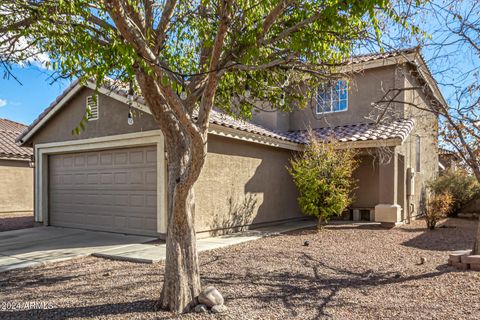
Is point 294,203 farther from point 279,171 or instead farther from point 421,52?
point 421,52

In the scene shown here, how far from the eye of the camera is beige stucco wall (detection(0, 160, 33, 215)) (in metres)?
17.7

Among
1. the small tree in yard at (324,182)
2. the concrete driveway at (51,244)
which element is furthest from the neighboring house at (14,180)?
the small tree in yard at (324,182)

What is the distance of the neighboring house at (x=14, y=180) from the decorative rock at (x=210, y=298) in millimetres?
15920

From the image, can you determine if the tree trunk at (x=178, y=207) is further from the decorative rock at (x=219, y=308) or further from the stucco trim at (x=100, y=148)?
the stucco trim at (x=100, y=148)

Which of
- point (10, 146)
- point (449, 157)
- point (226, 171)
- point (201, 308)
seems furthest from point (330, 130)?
point (10, 146)

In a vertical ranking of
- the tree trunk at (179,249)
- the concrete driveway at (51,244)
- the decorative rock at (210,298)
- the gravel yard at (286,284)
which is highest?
the tree trunk at (179,249)

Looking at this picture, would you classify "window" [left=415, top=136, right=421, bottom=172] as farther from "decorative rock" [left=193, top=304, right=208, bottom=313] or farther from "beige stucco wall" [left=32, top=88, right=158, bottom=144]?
"decorative rock" [left=193, top=304, right=208, bottom=313]

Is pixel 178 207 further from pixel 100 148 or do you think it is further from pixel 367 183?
pixel 367 183

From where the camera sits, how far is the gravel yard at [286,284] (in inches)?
179

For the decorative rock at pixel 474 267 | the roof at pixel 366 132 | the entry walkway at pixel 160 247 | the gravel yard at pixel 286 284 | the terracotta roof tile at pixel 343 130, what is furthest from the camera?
the roof at pixel 366 132

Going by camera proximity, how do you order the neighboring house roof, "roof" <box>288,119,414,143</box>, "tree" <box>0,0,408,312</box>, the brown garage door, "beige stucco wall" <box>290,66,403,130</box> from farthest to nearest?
the neighboring house roof, "beige stucco wall" <box>290,66,403,130</box>, "roof" <box>288,119,414,143</box>, the brown garage door, "tree" <box>0,0,408,312</box>

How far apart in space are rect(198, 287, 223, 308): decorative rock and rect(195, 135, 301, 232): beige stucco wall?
494cm

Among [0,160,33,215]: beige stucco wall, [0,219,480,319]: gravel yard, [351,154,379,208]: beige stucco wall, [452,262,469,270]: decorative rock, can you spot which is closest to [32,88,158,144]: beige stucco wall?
[0,219,480,319]: gravel yard

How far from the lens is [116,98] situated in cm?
1036
